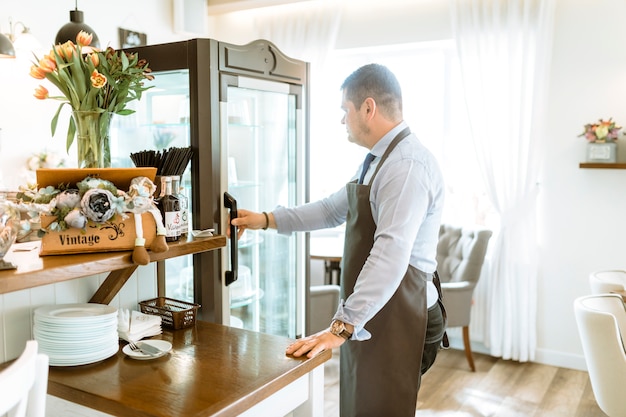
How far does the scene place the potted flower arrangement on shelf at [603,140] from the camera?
12.4ft

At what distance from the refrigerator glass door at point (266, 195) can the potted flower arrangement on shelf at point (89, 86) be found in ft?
2.63

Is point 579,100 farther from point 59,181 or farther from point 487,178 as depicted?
point 59,181

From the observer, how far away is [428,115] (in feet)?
15.4

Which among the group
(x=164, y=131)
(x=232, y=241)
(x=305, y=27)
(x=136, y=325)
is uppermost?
(x=305, y=27)

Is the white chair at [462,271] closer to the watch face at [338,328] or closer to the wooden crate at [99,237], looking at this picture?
the watch face at [338,328]

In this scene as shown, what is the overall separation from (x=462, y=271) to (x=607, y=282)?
1260 millimetres

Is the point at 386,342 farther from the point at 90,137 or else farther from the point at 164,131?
the point at 164,131

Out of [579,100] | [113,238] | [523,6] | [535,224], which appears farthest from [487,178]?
[113,238]

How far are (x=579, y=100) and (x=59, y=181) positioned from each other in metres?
3.45

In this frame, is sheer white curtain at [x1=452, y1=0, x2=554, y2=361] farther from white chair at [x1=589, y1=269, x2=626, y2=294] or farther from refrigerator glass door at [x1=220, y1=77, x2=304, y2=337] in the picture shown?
refrigerator glass door at [x1=220, y1=77, x2=304, y2=337]

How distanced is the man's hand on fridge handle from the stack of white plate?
2.31 ft

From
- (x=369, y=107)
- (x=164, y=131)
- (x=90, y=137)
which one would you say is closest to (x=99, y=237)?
(x=90, y=137)

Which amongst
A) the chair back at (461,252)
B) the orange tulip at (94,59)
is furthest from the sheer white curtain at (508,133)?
the orange tulip at (94,59)

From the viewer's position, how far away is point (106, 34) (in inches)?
174
